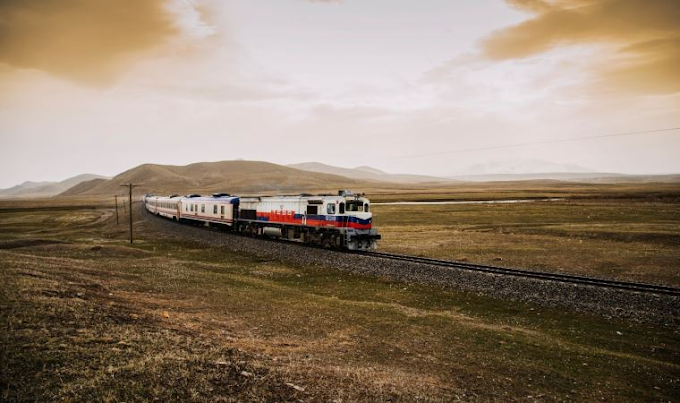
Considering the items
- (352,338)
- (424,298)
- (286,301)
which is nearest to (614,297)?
(424,298)

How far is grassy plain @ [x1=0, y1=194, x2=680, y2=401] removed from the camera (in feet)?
33.0

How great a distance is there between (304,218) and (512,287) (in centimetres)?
2082

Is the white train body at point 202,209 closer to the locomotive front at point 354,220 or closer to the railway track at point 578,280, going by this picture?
the locomotive front at point 354,220

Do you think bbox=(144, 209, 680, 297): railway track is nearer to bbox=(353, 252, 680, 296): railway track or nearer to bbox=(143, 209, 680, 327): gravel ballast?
bbox=(353, 252, 680, 296): railway track

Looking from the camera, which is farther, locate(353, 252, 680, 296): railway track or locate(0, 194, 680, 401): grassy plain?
locate(353, 252, 680, 296): railway track

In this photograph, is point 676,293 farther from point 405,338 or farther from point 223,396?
point 223,396

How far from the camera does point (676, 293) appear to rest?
70.1ft

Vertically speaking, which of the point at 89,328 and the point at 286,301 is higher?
the point at 89,328

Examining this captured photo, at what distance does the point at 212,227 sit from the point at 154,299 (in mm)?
41665

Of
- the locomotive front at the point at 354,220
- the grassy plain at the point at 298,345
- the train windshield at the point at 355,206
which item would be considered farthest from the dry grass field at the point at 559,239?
the grassy plain at the point at 298,345

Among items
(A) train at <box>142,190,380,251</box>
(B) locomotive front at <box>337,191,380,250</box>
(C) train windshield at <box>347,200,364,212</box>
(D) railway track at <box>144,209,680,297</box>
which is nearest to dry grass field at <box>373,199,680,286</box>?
(D) railway track at <box>144,209,680,297</box>

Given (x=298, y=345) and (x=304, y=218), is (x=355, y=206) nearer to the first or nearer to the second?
(x=304, y=218)

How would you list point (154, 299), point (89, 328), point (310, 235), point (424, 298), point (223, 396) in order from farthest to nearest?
point (310, 235), point (424, 298), point (154, 299), point (89, 328), point (223, 396)

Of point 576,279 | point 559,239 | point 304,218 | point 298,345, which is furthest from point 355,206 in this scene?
point 559,239
